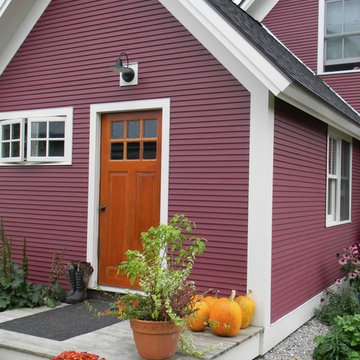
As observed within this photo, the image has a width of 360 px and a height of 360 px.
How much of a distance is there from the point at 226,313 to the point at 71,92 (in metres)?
3.53

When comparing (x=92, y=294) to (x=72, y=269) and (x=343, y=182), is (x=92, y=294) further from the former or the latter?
(x=343, y=182)

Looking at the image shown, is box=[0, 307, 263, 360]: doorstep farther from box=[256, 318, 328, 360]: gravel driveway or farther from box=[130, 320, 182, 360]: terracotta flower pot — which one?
box=[256, 318, 328, 360]: gravel driveway

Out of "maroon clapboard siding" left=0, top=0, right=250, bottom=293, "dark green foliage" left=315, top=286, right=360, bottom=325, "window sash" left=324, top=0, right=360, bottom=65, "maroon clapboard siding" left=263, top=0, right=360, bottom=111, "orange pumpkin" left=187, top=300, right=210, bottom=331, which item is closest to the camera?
"orange pumpkin" left=187, top=300, right=210, bottom=331

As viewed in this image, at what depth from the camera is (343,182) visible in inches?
331

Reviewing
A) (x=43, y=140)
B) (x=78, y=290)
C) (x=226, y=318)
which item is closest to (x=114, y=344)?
(x=226, y=318)

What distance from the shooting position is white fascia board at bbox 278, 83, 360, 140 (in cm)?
506

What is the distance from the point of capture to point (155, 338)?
152 inches

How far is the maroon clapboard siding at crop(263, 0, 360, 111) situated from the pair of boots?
5.98m

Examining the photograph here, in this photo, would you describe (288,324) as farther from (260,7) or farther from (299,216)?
(260,7)

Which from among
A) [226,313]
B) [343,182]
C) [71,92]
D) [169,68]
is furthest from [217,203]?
[343,182]

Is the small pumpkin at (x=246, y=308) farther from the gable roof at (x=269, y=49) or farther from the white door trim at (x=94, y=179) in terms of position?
the gable roof at (x=269, y=49)

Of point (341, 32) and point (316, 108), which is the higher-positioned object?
point (341, 32)

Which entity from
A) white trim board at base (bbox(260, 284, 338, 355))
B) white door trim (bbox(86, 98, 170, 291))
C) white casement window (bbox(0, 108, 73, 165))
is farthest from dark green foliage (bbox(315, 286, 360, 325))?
white casement window (bbox(0, 108, 73, 165))

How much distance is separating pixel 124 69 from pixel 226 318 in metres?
3.01
